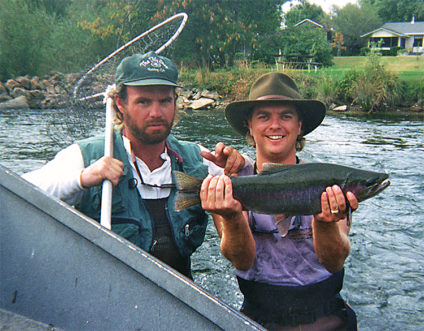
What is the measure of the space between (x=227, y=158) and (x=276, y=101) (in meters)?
0.61

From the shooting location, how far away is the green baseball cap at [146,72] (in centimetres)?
355

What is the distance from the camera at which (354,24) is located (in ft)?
282

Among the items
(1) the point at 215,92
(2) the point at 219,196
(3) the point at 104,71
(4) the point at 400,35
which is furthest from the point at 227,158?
(4) the point at 400,35

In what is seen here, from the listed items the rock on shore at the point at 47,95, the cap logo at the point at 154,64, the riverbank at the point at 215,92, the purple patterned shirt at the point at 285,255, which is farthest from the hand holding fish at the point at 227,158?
the rock on shore at the point at 47,95

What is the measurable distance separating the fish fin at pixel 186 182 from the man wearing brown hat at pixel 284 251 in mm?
306

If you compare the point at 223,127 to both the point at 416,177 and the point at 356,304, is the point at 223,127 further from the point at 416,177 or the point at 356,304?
the point at 356,304

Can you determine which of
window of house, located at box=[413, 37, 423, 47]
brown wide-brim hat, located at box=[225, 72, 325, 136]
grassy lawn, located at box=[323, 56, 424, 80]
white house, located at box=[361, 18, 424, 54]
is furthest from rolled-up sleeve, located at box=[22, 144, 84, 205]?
window of house, located at box=[413, 37, 423, 47]

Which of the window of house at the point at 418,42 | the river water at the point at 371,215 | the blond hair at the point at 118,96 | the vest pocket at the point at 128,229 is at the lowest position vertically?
the river water at the point at 371,215

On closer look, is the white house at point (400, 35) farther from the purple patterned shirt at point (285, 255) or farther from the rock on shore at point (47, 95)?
the purple patterned shirt at point (285, 255)

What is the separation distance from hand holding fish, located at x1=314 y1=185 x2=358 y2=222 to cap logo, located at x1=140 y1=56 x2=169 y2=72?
1.83 m

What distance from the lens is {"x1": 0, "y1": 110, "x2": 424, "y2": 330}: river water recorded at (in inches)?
223

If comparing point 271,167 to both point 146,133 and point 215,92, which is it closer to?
point 146,133

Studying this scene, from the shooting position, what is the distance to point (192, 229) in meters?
3.78

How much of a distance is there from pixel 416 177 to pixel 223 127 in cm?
919
